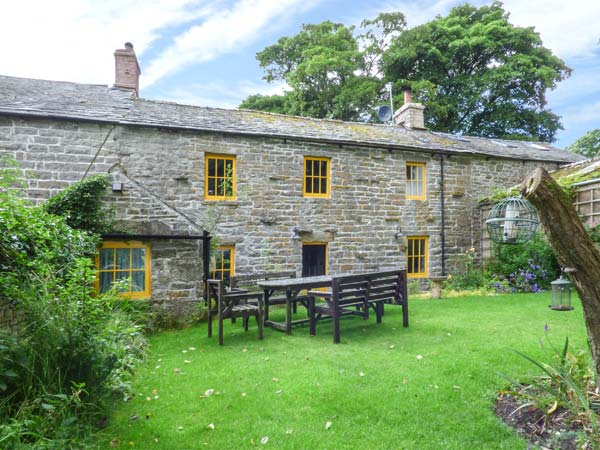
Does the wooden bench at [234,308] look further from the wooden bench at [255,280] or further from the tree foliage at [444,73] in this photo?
the tree foliage at [444,73]

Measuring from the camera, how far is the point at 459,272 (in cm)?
1273

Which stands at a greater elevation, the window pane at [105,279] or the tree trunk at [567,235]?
the tree trunk at [567,235]

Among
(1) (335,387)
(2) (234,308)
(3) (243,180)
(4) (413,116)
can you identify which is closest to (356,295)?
(2) (234,308)

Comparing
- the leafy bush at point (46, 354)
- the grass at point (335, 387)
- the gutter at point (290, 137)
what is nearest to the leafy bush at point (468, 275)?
the gutter at point (290, 137)

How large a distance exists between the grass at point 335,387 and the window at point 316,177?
5292mm

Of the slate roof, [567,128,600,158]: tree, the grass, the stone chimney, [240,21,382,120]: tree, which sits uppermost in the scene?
[240,21,382,120]: tree

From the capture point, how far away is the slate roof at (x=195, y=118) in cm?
940

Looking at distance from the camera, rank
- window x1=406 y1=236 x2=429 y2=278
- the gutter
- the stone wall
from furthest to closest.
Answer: window x1=406 y1=236 x2=429 y2=278 → the gutter → the stone wall

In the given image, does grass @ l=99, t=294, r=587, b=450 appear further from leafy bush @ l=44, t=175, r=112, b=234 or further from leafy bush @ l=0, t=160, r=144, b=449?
leafy bush @ l=44, t=175, r=112, b=234

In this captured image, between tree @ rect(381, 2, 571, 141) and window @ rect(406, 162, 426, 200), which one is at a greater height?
tree @ rect(381, 2, 571, 141)

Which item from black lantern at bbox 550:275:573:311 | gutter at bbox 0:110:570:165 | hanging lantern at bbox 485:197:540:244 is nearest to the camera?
black lantern at bbox 550:275:573:311

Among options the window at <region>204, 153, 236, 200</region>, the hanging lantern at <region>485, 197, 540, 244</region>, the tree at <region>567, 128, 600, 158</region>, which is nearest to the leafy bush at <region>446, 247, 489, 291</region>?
the hanging lantern at <region>485, 197, 540, 244</region>

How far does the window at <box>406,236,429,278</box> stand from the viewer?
12367mm

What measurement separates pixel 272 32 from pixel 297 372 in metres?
24.3
